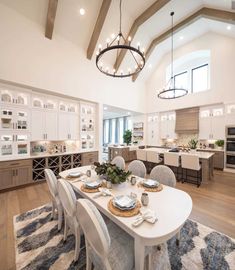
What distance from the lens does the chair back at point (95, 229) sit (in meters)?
1.03

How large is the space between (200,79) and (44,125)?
7.44 metres

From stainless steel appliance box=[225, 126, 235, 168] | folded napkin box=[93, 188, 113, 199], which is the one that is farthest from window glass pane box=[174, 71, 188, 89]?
folded napkin box=[93, 188, 113, 199]

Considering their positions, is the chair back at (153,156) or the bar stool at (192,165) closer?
the bar stool at (192,165)

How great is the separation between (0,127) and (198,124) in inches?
300

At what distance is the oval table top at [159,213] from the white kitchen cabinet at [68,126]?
327cm

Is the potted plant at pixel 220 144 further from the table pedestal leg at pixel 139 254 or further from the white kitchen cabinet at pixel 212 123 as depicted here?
the table pedestal leg at pixel 139 254

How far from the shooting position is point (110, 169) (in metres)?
2.05

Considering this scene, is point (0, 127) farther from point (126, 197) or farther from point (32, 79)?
point (126, 197)

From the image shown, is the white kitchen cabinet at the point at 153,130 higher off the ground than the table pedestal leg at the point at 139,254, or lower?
higher

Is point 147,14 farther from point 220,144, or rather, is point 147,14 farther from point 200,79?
point 220,144

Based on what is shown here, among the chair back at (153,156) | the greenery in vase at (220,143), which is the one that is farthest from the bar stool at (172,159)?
the greenery in vase at (220,143)

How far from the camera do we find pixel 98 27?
456 cm

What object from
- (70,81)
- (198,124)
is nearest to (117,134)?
(198,124)

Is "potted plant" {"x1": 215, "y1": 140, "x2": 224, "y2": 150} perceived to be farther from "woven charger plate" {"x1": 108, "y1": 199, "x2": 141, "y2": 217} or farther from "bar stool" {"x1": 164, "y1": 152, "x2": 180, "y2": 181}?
"woven charger plate" {"x1": 108, "y1": 199, "x2": 141, "y2": 217}
